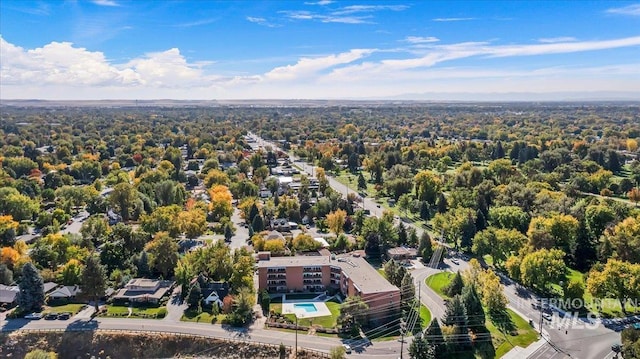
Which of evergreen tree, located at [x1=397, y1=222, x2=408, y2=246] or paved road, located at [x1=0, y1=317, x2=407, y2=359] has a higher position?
evergreen tree, located at [x1=397, y1=222, x2=408, y2=246]

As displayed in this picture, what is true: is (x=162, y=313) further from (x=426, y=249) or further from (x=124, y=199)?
(x=124, y=199)

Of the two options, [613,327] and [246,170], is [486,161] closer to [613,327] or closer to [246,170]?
[246,170]

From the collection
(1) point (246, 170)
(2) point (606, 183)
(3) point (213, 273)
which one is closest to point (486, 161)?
(2) point (606, 183)

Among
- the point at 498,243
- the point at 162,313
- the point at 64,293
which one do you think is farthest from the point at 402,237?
the point at 64,293

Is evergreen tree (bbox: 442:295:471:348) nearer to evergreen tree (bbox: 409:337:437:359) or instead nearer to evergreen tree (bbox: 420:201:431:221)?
evergreen tree (bbox: 409:337:437:359)

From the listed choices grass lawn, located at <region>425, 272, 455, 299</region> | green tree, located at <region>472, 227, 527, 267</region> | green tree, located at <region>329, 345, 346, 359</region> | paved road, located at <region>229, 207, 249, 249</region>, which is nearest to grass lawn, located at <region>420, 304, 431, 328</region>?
grass lawn, located at <region>425, 272, 455, 299</region>

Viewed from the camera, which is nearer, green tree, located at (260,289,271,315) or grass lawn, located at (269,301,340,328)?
grass lawn, located at (269,301,340,328)

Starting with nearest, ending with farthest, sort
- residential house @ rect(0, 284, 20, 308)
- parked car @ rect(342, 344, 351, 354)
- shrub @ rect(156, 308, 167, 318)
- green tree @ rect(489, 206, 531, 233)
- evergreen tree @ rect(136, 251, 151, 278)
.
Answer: parked car @ rect(342, 344, 351, 354) < shrub @ rect(156, 308, 167, 318) < residential house @ rect(0, 284, 20, 308) < evergreen tree @ rect(136, 251, 151, 278) < green tree @ rect(489, 206, 531, 233)
